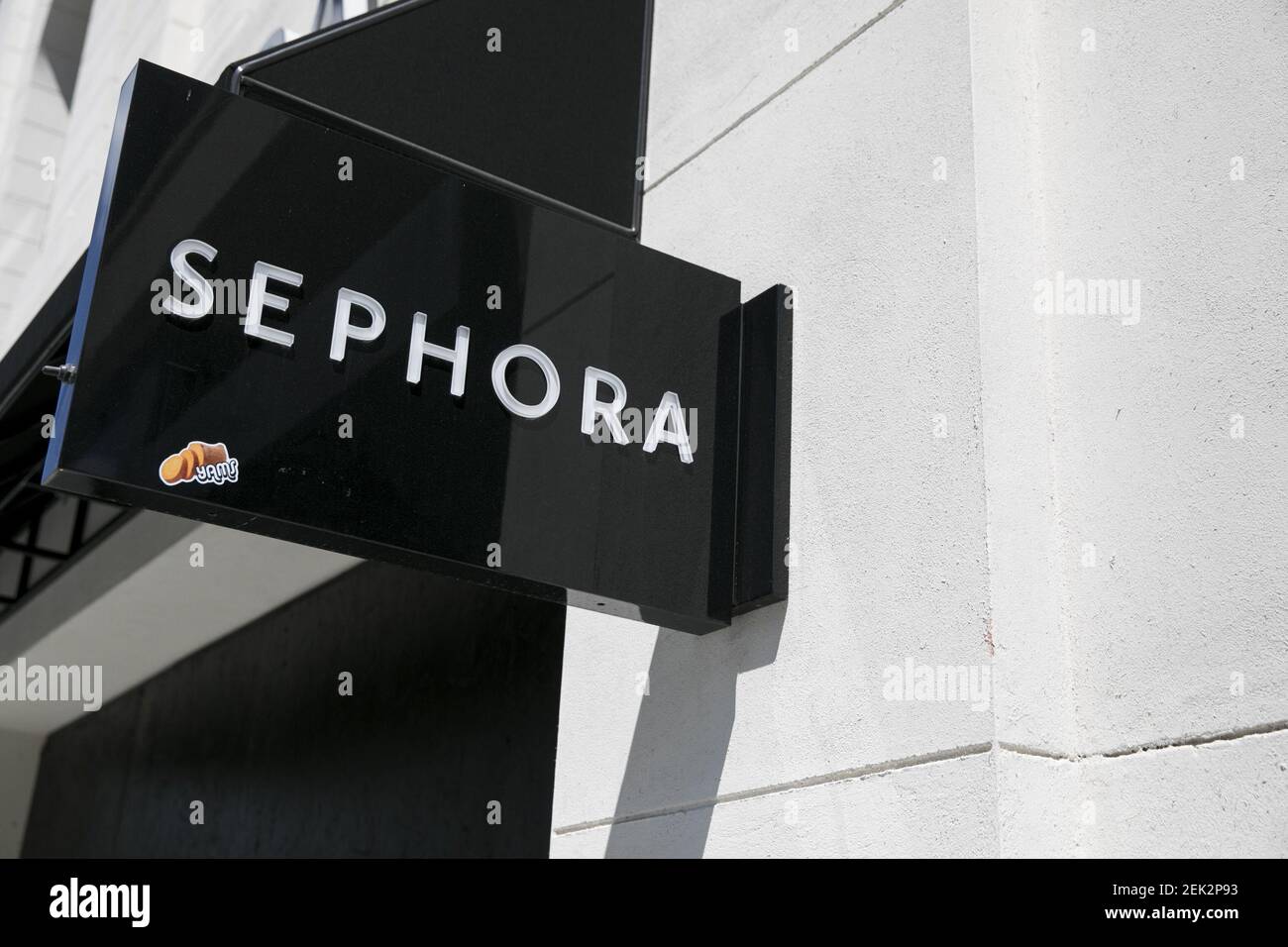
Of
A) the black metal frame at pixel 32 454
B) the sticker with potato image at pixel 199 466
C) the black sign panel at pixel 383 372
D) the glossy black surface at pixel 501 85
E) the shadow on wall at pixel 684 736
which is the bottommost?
the shadow on wall at pixel 684 736

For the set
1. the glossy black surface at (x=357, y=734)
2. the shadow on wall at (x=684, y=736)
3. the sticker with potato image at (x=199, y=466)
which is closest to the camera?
the sticker with potato image at (x=199, y=466)

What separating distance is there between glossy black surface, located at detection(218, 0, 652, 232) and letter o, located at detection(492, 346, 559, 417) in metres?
1.00

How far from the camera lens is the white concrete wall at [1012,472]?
2273 mm

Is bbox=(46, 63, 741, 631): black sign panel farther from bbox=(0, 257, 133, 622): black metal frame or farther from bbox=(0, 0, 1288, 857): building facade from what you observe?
bbox=(0, 257, 133, 622): black metal frame

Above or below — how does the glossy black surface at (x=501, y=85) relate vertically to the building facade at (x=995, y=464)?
above

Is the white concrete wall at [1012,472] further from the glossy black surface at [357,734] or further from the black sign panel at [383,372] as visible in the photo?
the glossy black surface at [357,734]

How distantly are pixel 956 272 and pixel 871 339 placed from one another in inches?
9.5

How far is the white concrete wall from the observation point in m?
2.27

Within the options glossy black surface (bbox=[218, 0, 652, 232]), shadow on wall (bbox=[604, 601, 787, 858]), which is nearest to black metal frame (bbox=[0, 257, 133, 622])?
glossy black surface (bbox=[218, 0, 652, 232])

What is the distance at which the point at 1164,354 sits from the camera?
2463 mm

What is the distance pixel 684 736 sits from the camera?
3.02 m

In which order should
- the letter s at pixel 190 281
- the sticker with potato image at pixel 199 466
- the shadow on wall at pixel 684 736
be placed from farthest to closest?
the shadow on wall at pixel 684 736 → the letter s at pixel 190 281 → the sticker with potato image at pixel 199 466

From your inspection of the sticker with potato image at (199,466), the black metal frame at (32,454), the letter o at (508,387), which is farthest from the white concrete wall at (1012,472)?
the black metal frame at (32,454)
